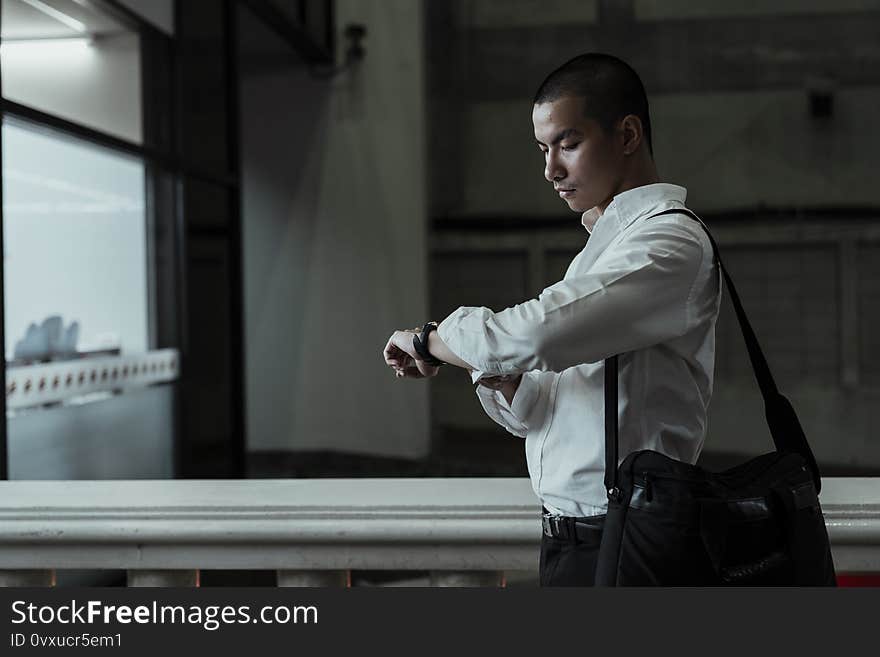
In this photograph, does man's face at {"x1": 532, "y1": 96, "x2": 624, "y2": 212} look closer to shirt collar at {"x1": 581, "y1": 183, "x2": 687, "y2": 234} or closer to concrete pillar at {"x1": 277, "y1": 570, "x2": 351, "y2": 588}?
shirt collar at {"x1": 581, "y1": 183, "x2": 687, "y2": 234}

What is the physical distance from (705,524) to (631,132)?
0.48 metres

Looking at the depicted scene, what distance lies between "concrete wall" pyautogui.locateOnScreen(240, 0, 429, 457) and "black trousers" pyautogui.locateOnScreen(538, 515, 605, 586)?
21.1 feet

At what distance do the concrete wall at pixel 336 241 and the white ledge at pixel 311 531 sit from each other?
6.29m

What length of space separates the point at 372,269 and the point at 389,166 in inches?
34.4

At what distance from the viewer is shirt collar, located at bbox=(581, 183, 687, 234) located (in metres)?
1.05

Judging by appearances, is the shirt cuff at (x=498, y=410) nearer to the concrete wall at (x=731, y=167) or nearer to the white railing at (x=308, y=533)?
the white railing at (x=308, y=533)

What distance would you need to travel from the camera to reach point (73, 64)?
4012mm

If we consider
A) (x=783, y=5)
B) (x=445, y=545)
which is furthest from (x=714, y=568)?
(x=783, y=5)

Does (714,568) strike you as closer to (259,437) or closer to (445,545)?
(445,545)

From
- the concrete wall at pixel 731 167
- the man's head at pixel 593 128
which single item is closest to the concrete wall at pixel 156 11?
the concrete wall at pixel 731 167

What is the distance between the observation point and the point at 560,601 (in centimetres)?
97

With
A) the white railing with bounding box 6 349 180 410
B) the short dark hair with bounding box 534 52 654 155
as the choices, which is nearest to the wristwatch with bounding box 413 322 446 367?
the short dark hair with bounding box 534 52 654 155

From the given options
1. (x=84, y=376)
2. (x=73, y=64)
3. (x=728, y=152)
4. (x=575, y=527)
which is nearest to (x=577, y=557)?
(x=575, y=527)

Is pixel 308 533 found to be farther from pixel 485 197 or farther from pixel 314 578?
pixel 485 197
